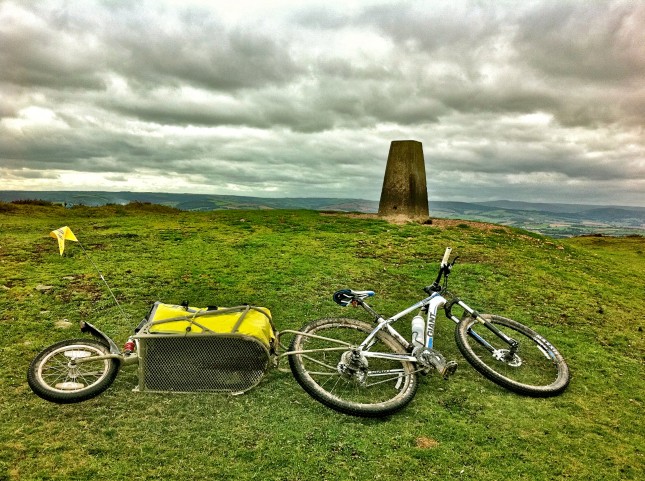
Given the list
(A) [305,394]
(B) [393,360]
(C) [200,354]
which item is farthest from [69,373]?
(B) [393,360]

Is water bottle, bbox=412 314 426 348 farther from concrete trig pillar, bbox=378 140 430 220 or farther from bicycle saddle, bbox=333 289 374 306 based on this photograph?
concrete trig pillar, bbox=378 140 430 220

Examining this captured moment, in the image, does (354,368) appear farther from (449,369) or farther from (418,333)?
(449,369)

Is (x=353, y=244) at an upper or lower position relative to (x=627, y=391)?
upper

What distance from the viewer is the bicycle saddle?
5473mm

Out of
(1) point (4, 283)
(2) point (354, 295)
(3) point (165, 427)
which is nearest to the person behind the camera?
(3) point (165, 427)

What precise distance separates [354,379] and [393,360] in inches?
33.4

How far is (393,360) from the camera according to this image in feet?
18.5

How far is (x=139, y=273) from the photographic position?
919cm

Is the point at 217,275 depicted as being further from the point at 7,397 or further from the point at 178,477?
the point at 178,477

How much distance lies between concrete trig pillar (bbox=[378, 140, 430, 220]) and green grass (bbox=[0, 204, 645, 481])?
26.8ft

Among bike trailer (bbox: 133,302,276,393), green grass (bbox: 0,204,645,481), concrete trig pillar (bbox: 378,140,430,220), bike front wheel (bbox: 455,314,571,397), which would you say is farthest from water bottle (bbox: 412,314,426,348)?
concrete trig pillar (bbox: 378,140,430,220)

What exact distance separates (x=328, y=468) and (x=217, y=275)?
637cm

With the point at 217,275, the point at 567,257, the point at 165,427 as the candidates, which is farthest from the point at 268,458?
the point at 567,257

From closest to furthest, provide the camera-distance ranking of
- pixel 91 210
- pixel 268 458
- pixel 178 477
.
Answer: pixel 178 477 → pixel 268 458 → pixel 91 210
